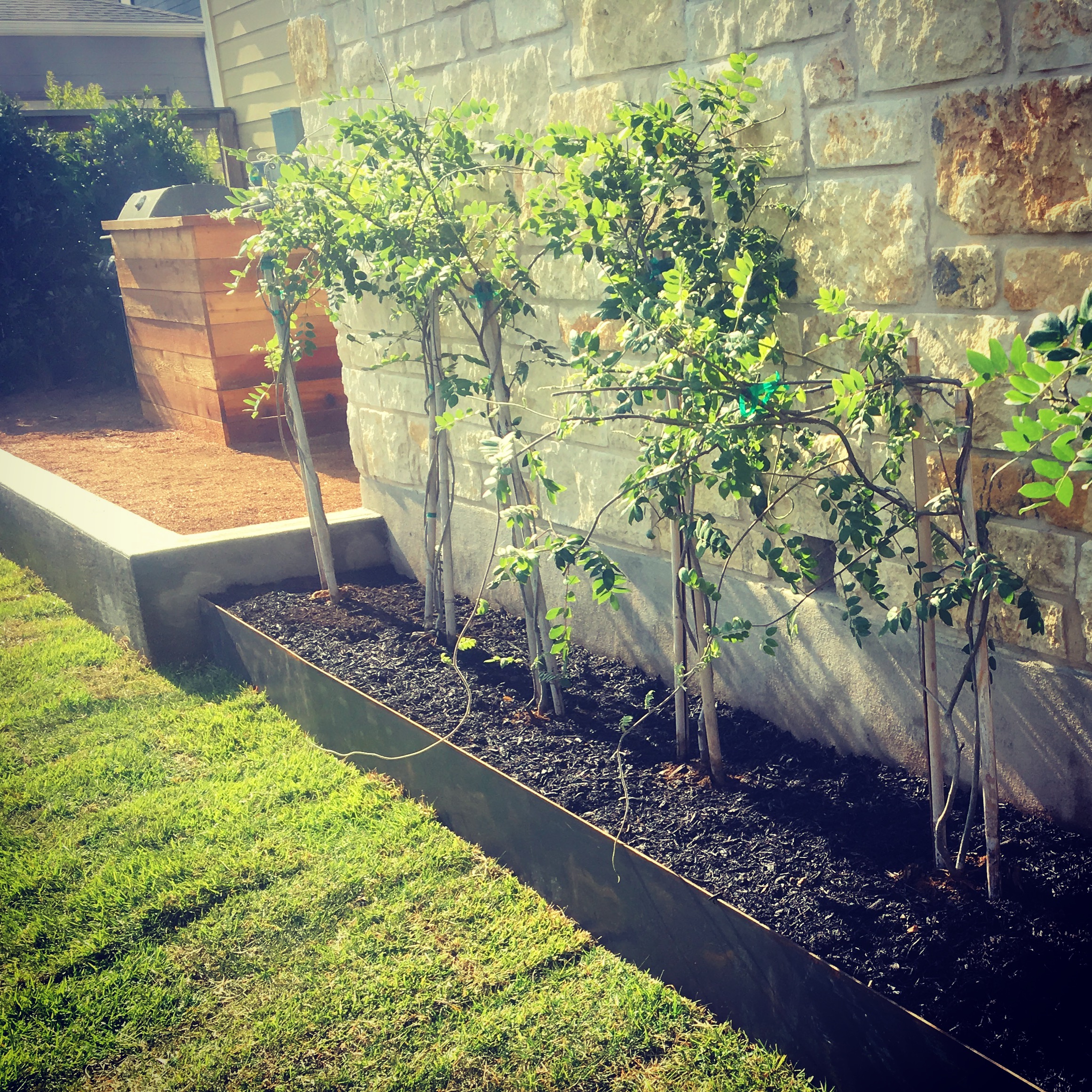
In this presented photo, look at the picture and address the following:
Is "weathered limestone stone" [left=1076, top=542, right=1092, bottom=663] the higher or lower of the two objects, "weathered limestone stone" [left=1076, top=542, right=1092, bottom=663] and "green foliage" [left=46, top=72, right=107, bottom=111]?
the lower

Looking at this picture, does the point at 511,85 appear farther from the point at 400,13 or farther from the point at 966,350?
the point at 966,350

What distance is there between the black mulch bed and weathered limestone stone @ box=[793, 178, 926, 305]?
1.19 m

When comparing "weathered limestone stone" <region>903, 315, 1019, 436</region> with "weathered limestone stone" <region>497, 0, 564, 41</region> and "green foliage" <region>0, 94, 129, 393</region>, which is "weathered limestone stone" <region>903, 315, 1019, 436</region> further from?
"green foliage" <region>0, 94, 129, 393</region>

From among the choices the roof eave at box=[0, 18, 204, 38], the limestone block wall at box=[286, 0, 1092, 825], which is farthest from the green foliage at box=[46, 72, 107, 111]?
the limestone block wall at box=[286, 0, 1092, 825]

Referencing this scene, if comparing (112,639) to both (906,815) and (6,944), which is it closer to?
(6,944)

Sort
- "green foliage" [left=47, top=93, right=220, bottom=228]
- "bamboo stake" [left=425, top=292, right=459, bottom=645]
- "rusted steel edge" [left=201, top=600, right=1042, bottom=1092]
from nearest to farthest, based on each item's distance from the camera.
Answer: "rusted steel edge" [left=201, top=600, right=1042, bottom=1092]
"bamboo stake" [left=425, top=292, right=459, bottom=645]
"green foliage" [left=47, top=93, right=220, bottom=228]

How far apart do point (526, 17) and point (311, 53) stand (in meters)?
1.53

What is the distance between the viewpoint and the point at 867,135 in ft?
7.20

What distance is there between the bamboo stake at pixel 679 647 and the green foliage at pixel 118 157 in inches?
342

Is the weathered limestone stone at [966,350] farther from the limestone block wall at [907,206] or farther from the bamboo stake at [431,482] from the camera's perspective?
the bamboo stake at [431,482]

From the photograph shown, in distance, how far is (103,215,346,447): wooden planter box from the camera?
6.61 m

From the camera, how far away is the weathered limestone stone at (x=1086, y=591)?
2023 mm

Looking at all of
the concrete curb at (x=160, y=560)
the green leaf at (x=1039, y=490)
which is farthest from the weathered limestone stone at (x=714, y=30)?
the concrete curb at (x=160, y=560)

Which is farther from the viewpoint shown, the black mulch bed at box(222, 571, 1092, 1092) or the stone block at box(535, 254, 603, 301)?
the stone block at box(535, 254, 603, 301)
